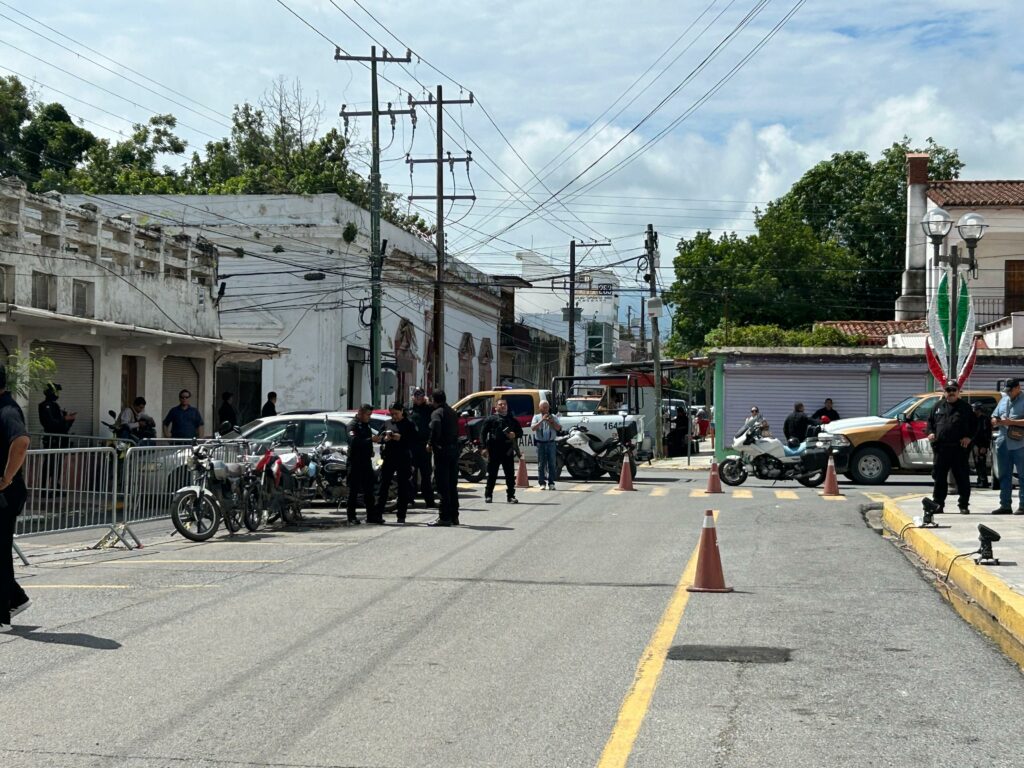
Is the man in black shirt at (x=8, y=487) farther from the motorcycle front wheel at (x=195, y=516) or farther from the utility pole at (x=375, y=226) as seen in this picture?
the utility pole at (x=375, y=226)

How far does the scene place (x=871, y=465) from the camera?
2661cm

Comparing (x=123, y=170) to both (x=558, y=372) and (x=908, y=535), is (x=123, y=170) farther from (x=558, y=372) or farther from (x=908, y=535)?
(x=908, y=535)

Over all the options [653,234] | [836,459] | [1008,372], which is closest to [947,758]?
[836,459]

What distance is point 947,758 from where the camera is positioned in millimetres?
6051

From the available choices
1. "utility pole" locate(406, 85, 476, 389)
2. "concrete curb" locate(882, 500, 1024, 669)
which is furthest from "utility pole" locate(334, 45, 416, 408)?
"concrete curb" locate(882, 500, 1024, 669)

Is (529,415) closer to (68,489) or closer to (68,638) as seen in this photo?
(68,489)

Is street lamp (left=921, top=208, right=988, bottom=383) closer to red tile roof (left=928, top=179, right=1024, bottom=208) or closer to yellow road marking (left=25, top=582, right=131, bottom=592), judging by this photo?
yellow road marking (left=25, top=582, right=131, bottom=592)

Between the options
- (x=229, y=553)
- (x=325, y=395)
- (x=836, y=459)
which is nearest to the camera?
(x=229, y=553)

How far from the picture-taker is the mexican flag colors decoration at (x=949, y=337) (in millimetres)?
20188

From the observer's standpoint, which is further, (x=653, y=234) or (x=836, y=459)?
(x=653, y=234)

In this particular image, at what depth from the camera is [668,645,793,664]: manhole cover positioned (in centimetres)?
832

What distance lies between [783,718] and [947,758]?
0.96 meters

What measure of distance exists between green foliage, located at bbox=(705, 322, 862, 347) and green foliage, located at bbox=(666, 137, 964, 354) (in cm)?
627

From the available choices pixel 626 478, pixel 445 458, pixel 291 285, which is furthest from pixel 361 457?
pixel 291 285
